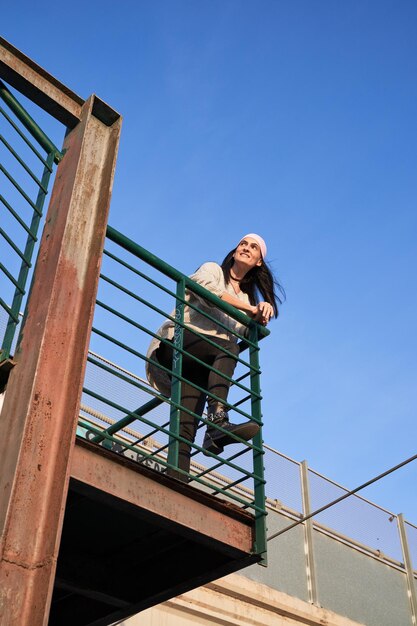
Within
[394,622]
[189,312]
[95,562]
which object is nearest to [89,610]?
[95,562]

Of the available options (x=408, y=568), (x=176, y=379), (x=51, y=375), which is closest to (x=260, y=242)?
(x=176, y=379)

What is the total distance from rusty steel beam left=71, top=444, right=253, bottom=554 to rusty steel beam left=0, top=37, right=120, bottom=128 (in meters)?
1.97

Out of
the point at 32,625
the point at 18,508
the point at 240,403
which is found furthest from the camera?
the point at 240,403

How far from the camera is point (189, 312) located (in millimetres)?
6879

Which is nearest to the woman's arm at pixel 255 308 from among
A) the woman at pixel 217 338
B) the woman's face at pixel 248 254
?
the woman at pixel 217 338

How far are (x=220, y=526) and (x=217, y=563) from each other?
11.6 inches

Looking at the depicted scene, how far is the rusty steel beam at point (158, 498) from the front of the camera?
5004 millimetres

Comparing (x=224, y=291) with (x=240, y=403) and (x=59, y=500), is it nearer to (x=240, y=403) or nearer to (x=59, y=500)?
(x=240, y=403)

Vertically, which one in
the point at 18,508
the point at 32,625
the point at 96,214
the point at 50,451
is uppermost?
the point at 96,214

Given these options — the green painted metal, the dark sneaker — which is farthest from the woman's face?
the green painted metal

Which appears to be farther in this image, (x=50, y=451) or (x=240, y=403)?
Result: (x=240, y=403)

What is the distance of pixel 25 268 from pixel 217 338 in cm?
238

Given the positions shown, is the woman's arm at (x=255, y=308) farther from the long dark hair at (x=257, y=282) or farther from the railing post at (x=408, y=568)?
the railing post at (x=408, y=568)

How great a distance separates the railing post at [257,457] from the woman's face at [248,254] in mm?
659
